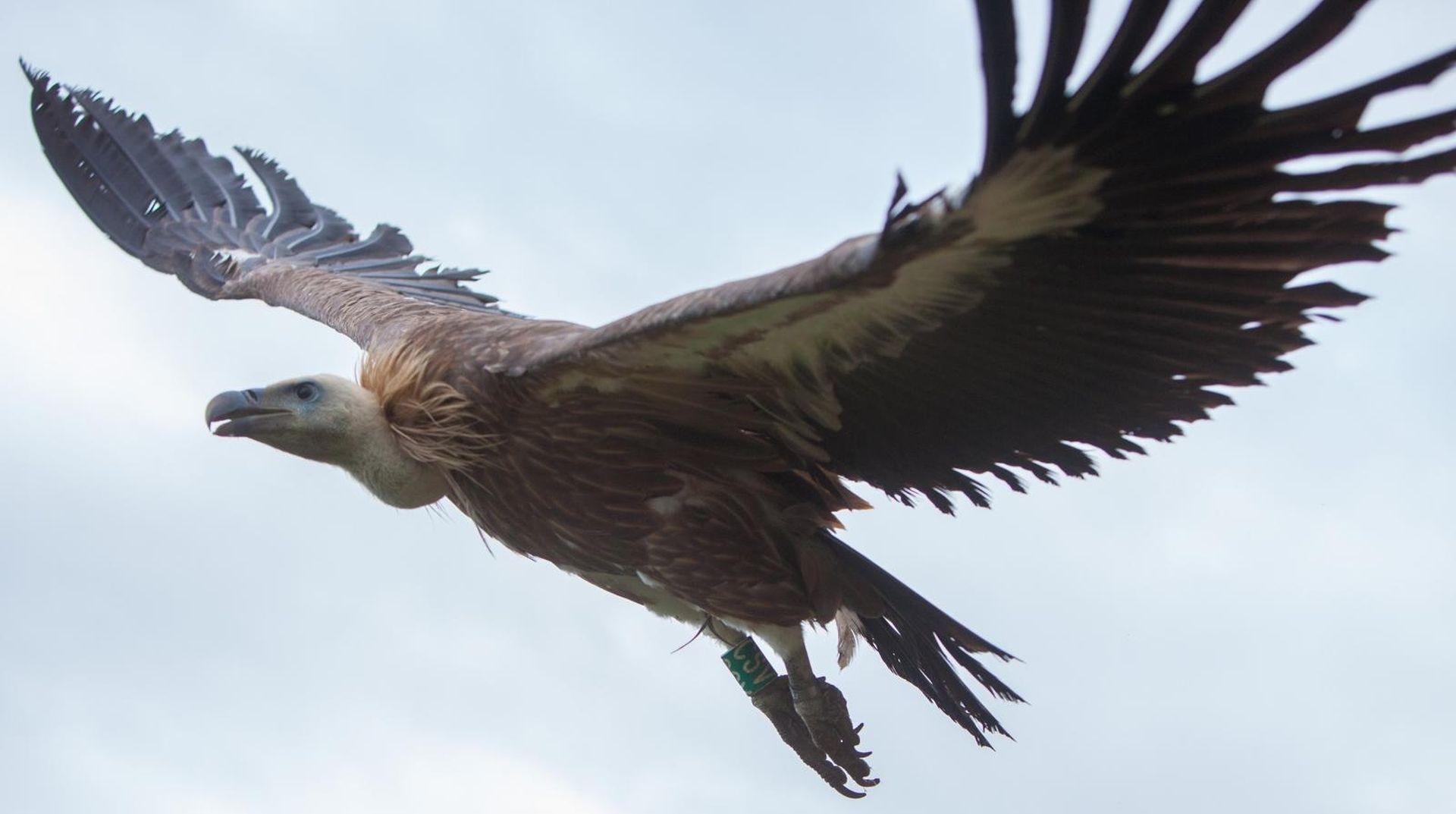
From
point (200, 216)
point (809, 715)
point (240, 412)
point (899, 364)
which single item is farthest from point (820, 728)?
point (200, 216)

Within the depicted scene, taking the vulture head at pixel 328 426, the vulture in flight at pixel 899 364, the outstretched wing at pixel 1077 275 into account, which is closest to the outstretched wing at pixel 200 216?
the vulture in flight at pixel 899 364

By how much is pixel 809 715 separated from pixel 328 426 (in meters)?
1.69

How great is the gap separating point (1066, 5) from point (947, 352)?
1.13 meters

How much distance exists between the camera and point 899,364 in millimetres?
4324

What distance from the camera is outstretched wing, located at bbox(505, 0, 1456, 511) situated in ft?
11.4

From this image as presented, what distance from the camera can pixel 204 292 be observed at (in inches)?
286

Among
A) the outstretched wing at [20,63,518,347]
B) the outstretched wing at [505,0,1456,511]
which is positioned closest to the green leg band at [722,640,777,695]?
the outstretched wing at [505,0,1456,511]

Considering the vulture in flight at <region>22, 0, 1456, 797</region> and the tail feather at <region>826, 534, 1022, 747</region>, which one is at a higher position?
the vulture in flight at <region>22, 0, 1456, 797</region>

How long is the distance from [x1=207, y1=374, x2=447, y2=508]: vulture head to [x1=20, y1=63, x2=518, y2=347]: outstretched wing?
1.88 metres

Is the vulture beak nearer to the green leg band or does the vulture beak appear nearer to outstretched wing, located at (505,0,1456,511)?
outstretched wing, located at (505,0,1456,511)

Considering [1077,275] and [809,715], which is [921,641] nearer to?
[809,715]

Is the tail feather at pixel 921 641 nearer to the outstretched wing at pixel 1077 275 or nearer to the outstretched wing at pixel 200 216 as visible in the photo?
the outstretched wing at pixel 1077 275

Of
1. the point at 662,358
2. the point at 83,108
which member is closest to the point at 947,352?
the point at 662,358

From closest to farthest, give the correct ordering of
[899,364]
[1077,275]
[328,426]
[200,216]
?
[1077,275] < [899,364] < [328,426] < [200,216]
